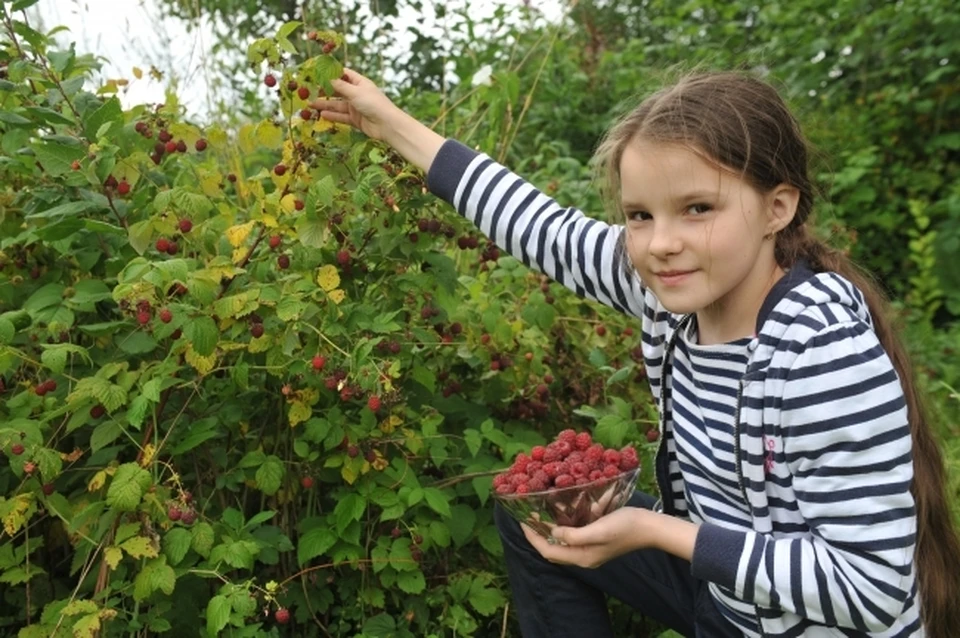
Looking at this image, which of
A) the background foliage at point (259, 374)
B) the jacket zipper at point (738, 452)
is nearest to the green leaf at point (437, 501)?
the background foliage at point (259, 374)

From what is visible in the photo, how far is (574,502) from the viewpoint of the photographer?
1.60 meters

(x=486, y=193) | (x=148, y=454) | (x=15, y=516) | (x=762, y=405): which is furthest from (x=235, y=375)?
(x=762, y=405)

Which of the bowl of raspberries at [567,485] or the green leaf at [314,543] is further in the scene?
the green leaf at [314,543]

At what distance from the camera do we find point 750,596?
1498 millimetres

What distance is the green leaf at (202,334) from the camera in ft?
5.68

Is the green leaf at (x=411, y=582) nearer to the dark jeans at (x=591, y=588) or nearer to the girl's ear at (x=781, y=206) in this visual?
the dark jeans at (x=591, y=588)

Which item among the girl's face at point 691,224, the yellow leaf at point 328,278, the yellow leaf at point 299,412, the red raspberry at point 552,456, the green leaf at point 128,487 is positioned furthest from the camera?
the yellow leaf at point 299,412

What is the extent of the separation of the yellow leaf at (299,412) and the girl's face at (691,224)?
0.70 meters

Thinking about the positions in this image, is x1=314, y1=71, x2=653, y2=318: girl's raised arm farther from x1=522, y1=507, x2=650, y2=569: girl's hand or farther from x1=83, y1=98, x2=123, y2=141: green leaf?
x1=522, y1=507, x2=650, y2=569: girl's hand

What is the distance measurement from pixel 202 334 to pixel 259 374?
36 centimetres

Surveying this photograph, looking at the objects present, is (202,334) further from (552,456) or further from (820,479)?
(820,479)

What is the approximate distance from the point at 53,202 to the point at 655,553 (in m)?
1.21

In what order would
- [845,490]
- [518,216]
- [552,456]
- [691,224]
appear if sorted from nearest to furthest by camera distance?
[845,490] < [691,224] < [552,456] < [518,216]

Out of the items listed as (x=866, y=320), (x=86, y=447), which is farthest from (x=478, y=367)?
(x=866, y=320)
